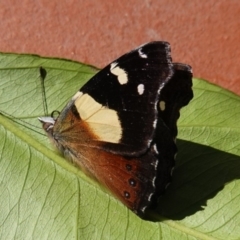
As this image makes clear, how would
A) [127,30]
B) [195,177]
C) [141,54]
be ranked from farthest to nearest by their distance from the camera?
[127,30], [195,177], [141,54]

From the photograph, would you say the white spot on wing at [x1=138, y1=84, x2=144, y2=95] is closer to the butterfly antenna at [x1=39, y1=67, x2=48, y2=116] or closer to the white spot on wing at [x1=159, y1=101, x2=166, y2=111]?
the white spot on wing at [x1=159, y1=101, x2=166, y2=111]

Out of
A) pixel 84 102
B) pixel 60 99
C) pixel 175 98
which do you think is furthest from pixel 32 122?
pixel 175 98

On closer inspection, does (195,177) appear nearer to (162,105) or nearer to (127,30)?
(162,105)

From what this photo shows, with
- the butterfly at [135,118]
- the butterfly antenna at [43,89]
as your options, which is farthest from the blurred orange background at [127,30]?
the butterfly at [135,118]

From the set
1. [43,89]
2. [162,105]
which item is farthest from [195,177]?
[43,89]

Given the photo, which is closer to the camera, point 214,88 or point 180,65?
point 180,65

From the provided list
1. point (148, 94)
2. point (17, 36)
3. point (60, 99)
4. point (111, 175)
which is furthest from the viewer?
point (17, 36)

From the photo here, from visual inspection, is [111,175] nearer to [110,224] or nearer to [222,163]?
[110,224]
